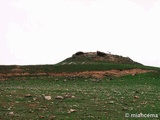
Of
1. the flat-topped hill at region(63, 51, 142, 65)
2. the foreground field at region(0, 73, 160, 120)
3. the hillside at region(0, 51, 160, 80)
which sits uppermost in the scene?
the flat-topped hill at region(63, 51, 142, 65)

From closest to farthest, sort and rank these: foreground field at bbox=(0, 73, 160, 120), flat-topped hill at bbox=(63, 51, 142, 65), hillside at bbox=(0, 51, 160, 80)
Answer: foreground field at bbox=(0, 73, 160, 120)
hillside at bbox=(0, 51, 160, 80)
flat-topped hill at bbox=(63, 51, 142, 65)

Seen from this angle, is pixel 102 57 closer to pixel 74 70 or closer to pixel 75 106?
pixel 74 70

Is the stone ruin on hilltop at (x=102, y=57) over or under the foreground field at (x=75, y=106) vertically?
over

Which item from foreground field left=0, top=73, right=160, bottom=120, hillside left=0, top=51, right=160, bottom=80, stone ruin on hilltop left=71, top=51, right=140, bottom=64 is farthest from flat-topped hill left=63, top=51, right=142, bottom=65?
foreground field left=0, top=73, right=160, bottom=120

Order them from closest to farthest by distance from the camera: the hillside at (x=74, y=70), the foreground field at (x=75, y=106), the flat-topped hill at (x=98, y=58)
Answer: the foreground field at (x=75, y=106), the hillside at (x=74, y=70), the flat-topped hill at (x=98, y=58)

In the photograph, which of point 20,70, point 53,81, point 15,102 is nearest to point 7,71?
point 20,70

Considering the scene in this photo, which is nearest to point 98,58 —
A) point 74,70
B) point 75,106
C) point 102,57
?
point 102,57

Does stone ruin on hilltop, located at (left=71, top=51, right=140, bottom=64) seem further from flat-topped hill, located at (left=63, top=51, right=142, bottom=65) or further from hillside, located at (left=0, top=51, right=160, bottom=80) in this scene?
hillside, located at (left=0, top=51, right=160, bottom=80)

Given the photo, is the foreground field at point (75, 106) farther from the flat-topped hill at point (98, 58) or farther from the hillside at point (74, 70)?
the flat-topped hill at point (98, 58)

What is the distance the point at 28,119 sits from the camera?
17375mm

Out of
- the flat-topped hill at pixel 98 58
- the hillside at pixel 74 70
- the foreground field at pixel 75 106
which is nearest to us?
the foreground field at pixel 75 106

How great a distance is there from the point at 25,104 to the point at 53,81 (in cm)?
1846

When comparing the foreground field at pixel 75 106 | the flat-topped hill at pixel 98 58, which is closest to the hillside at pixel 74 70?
the flat-topped hill at pixel 98 58

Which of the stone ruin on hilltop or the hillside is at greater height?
the stone ruin on hilltop
